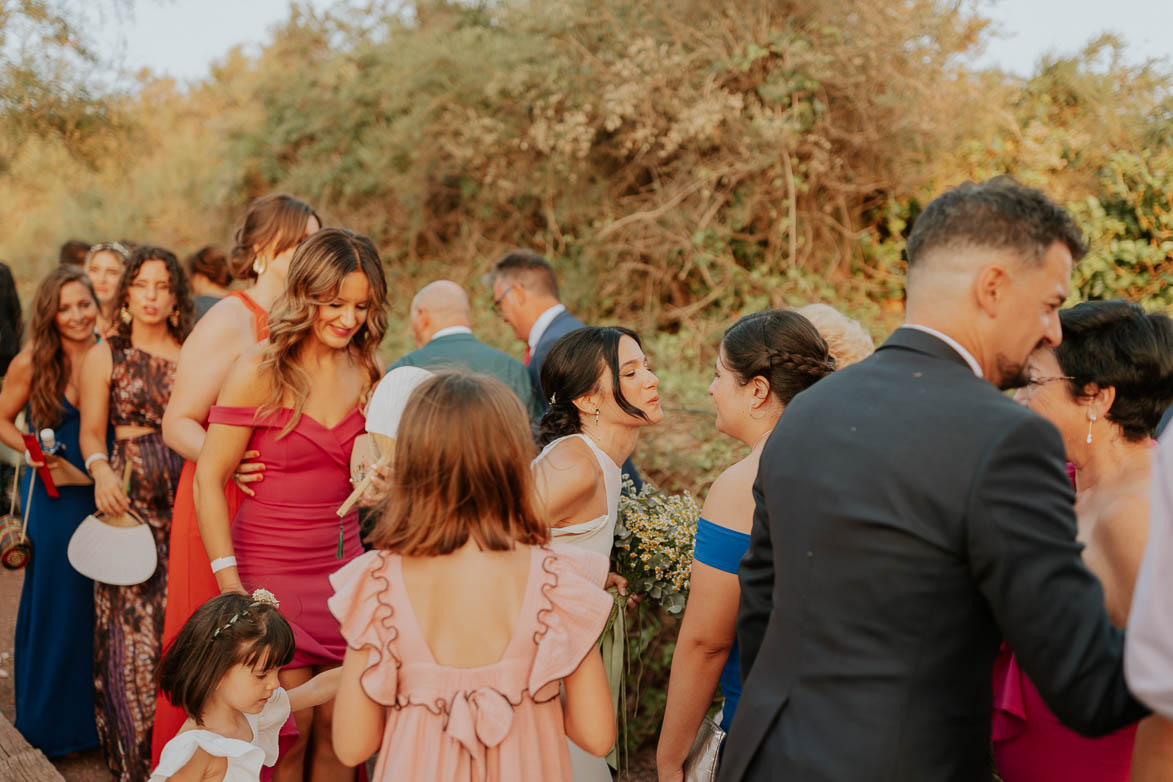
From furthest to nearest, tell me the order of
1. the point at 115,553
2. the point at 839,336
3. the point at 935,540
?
the point at 115,553, the point at 839,336, the point at 935,540

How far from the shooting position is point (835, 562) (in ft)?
5.71

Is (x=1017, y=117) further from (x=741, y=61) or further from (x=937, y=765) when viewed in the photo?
(x=937, y=765)

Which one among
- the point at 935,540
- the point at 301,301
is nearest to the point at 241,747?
the point at 301,301

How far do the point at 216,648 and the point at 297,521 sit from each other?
55cm

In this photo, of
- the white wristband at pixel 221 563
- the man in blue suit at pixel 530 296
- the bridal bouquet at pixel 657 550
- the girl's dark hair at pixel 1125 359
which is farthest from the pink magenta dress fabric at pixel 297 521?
the man in blue suit at pixel 530 296

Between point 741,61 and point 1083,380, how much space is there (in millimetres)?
6763

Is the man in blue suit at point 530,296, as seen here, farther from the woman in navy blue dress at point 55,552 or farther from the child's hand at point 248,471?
the child's hand at point 248,471

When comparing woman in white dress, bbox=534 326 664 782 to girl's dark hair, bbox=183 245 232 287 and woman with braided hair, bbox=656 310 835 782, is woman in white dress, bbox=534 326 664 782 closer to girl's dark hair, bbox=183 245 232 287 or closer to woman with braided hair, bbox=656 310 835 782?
woman with braided hair, bbox=656 310 835 782


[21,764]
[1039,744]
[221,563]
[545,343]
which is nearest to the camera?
[1039,744]

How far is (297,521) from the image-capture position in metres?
3.19

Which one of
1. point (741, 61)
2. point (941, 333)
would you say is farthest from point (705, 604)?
point (741, 61)

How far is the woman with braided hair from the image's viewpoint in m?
2.49

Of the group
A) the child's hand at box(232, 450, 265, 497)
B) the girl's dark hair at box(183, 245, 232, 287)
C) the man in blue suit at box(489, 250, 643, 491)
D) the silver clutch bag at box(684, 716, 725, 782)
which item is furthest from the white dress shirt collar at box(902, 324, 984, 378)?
the girl's dark hair at box(183, 245, 232, 287)

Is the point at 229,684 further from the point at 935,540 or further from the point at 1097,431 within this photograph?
the point at 1097,431
